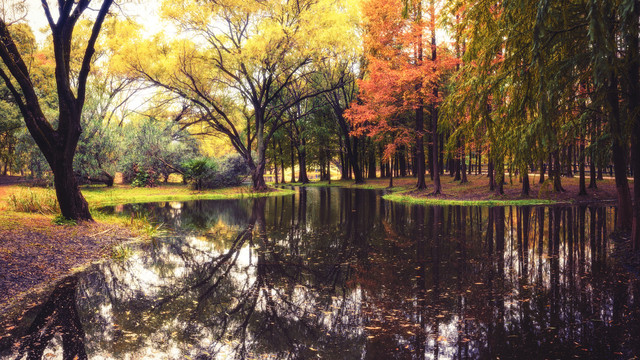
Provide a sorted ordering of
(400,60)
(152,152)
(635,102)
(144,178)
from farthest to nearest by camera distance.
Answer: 1. (152,152)
2. (144,178)
3. (400,60)
4. (635,102)

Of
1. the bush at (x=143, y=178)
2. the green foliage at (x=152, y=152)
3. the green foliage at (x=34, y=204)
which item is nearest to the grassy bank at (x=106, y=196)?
the green foliage at (x=34, y=204)

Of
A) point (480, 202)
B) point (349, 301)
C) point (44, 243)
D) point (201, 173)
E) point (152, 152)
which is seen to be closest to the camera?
point (349, 301)

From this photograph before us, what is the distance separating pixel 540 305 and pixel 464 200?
16229 mm

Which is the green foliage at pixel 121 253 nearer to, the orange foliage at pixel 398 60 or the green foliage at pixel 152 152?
the orange foliage at pixel 398 60

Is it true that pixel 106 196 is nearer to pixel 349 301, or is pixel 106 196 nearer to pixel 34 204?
pixel 34 204

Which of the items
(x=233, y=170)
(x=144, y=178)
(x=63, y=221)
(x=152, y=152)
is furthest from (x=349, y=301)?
Answer: (x=152, y=152)

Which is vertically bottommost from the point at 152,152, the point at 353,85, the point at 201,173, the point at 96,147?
the point at 201,173

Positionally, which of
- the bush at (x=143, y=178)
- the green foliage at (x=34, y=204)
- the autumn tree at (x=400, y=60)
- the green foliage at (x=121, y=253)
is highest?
the autumn tree at (x=400, y=60)

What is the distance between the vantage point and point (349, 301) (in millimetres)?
5988

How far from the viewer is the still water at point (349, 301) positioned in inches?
175

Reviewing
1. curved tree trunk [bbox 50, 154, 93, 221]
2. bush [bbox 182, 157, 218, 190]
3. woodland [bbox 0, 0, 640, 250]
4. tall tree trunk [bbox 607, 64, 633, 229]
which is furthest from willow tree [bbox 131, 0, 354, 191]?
tall tree trunk [bbox 607, 64, 633, 229]

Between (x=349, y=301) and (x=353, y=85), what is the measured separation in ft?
123

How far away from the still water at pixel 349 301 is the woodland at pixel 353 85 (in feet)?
6.89

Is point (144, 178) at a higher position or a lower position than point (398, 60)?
lower
